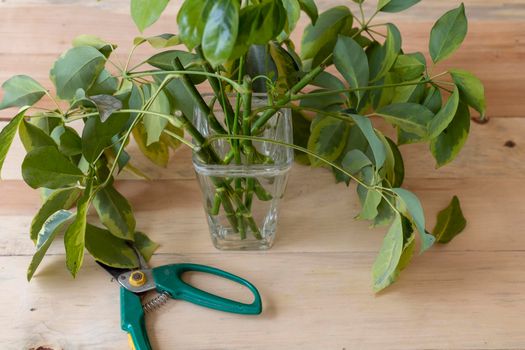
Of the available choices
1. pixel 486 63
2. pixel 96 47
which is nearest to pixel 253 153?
pixel 96 47

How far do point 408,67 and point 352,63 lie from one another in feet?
0.24

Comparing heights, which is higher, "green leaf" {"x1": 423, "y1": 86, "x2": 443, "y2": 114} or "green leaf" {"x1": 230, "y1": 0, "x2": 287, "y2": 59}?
"green leaf" {"x1": 230, "y1": 0, "x2": 287, "y2": 59}

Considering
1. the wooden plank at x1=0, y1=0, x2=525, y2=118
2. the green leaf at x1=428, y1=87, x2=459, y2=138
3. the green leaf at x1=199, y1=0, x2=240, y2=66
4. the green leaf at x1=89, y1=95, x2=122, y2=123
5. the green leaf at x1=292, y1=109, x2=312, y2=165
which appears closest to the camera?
the green leaf at x1=199, y1=0, x2=240, y2=66

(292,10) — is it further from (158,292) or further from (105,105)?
(158,292)

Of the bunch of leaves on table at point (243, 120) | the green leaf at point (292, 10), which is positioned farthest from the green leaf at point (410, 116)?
the green leaf at point (292, 10)

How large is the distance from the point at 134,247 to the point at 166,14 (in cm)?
42

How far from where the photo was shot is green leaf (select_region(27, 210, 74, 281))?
2.10 ft

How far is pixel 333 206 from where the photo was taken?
29.9 inches

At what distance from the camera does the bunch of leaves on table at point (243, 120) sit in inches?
23.0

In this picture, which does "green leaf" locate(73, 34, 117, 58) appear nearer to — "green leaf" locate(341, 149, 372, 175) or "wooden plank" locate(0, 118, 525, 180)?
"wooden plank" locate(0, 118, 525, 180)

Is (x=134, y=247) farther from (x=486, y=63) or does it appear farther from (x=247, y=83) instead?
(x=486, y=63)

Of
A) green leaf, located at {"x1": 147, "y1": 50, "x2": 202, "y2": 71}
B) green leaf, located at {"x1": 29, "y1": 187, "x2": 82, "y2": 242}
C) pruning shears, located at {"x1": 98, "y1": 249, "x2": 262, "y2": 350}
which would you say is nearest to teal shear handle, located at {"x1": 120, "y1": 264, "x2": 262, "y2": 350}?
pruning shears, located at {"x1": 98, "y1": 249, "x2": 262, "y2": 350}

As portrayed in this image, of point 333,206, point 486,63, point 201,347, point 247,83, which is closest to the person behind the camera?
point 247,83

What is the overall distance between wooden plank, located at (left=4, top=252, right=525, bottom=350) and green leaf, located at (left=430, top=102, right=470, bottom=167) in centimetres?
11
